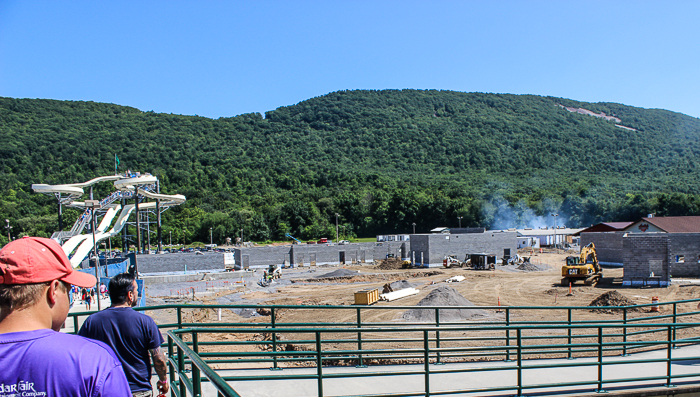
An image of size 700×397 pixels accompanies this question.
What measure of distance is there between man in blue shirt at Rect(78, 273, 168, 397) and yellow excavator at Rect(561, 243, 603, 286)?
3515 centimetres

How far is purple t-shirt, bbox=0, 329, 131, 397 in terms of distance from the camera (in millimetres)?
1710

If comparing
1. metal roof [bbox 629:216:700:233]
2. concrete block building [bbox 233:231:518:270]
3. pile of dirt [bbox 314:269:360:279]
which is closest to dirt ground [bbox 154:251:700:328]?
pile of dirt [bbox 314:269:360:279]

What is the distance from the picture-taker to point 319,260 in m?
64.6

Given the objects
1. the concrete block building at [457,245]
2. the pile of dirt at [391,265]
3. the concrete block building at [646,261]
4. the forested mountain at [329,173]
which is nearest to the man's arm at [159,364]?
the concrete block building at [646,261]

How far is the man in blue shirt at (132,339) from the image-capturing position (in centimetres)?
403

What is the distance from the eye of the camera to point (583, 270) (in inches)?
1345

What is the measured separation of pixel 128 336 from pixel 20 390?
250 centimetres

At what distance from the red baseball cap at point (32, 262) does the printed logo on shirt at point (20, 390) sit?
15.7 inches

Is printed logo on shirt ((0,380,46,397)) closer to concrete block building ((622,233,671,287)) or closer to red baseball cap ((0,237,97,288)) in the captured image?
red baseball cap ((0,237,97,288))

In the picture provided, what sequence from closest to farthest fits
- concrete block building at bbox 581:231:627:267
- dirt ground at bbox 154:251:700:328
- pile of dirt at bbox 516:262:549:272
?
dirt ground at bbox 154:251:700:328 < concrete block building at bbox 581:231:627:267 < pile of dirt at bbox 516:262:549:272

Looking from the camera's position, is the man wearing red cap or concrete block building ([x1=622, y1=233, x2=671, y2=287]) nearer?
the man wearing red cap

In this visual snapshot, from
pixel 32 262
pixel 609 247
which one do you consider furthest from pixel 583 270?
pixel 32 262

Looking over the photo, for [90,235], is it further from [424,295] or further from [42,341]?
[42,341]

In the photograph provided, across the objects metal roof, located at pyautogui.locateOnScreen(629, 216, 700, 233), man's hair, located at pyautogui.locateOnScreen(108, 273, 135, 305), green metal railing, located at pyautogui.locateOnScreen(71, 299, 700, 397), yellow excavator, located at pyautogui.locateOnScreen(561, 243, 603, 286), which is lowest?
yellow excavator, located at pyautogui.locateOnScreen(561, 243, 603, 286)
